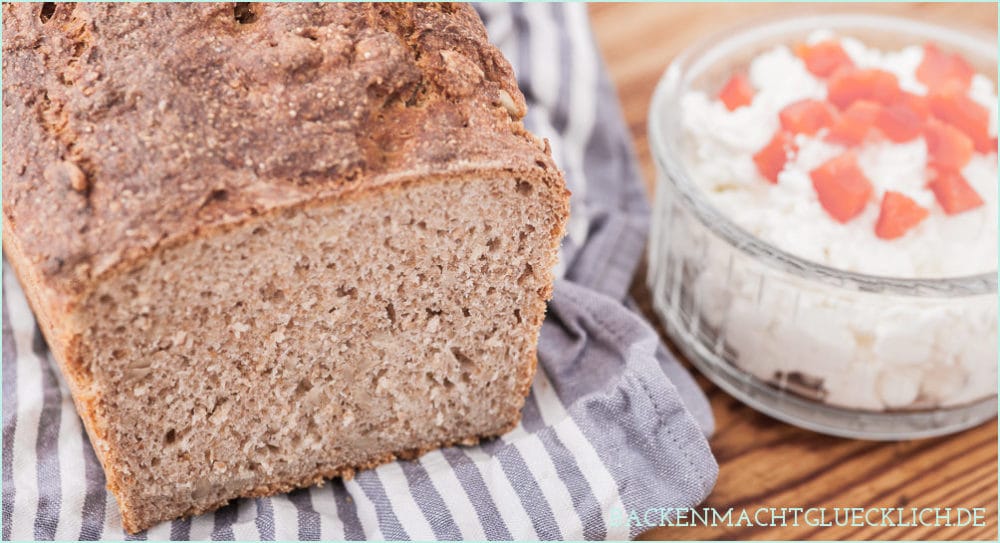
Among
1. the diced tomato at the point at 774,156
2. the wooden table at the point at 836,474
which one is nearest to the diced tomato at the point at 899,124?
the diced tomato at the point at 774,156

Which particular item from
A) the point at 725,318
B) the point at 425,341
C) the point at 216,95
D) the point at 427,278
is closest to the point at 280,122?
the point at 216,95

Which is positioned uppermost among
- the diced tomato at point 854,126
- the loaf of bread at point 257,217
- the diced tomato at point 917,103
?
the loaf of bread at point 257,217

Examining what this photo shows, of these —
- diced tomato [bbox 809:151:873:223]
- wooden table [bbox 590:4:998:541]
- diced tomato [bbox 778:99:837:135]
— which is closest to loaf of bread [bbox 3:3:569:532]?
wooden table [bbox 590:4:998:541]

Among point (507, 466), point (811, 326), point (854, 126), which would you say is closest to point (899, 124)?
point (854, 126)

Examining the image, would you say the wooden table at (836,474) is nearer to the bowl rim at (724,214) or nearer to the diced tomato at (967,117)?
the bowl rim at (724,214)

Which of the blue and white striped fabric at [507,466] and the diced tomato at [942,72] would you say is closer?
the blue and white striped fabric at [507,466]

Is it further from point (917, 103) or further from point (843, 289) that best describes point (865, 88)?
point (843, 289)
